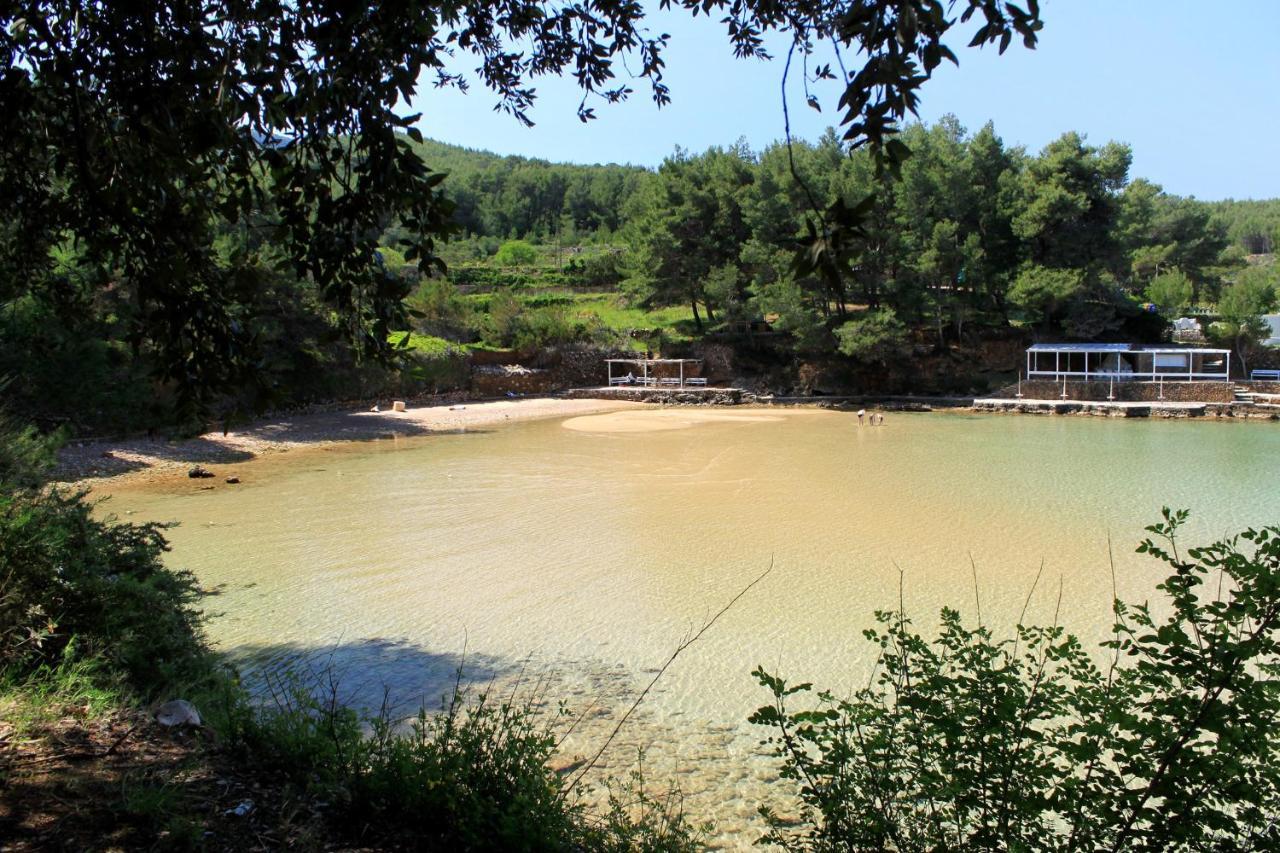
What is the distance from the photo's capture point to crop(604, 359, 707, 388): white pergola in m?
37.9

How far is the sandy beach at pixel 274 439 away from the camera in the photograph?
55.8 feet

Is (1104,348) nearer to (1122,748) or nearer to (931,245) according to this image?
(931,245)

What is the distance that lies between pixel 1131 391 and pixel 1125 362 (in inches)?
83.9

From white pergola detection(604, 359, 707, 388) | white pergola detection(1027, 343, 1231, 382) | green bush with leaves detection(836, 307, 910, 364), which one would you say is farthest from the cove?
white pergola detection(604, 359, 707, 388)

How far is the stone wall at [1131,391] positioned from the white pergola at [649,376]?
13.5m

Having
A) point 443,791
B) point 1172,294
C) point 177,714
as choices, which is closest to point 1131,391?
point 1172,294

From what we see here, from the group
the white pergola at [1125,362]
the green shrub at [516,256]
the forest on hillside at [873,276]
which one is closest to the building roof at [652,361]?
the forest on hillside at [873,276]

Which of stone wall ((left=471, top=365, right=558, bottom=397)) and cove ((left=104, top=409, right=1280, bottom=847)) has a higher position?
stone wall ((left=471, top=365, right=558, bottom=397))

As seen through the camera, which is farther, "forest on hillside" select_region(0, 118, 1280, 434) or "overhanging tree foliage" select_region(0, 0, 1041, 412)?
"forest on hillside" select_region(0, 118, 1280, 434)

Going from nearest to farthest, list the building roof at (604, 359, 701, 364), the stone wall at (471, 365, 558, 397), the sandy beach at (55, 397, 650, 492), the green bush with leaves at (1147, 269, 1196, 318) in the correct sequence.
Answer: the sandy beach at (55, 397, 650, 492) → the stone wall at (471, 365, 558, 397) → the building roof at (604, 359, 701, 364) → the green bush with leaves at (1147, 269, 1196, 318)

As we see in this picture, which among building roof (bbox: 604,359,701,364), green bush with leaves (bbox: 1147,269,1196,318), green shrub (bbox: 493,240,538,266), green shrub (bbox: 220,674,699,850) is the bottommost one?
green shrub (bbox: 220,674,699,850)

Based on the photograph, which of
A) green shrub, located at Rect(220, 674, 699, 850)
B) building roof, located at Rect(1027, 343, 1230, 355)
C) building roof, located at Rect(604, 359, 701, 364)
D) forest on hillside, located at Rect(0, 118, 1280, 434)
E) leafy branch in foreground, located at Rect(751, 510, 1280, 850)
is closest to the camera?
leafy branch in foreground, located at Rect(751, 510, 1280, 850)

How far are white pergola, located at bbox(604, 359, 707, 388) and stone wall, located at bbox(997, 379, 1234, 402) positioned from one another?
44.2 ft

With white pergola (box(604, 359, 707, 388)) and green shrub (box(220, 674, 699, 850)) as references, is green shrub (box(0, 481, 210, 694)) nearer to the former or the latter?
green shrub (box(220, 674, 699, 850))
